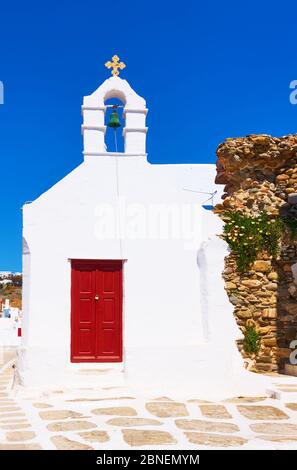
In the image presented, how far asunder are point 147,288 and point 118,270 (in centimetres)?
62

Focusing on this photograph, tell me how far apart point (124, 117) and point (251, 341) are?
4.93 m

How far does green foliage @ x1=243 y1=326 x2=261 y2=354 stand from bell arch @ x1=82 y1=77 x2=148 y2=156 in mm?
3941

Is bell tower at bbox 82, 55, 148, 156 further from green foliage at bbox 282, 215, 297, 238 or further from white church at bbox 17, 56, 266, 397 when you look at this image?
green foliage at bbox 282, 215, 297, 238

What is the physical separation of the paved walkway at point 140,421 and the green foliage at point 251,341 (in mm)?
1328

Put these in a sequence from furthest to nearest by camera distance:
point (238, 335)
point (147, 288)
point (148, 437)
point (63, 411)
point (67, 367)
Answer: point (238, 335) < point (147, 288) < point (67, 367) < point (63, 411) < point (148, 437)

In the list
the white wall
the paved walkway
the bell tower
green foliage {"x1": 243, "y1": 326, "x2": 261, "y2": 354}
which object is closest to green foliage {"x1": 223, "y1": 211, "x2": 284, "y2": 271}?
the white wall

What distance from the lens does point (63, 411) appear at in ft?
23.5

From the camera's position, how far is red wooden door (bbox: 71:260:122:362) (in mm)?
9164

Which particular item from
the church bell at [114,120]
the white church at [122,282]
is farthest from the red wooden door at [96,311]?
the church bell at [114,120]

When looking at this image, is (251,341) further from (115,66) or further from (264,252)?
(115,66)

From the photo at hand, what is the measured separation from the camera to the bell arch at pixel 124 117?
32.0 feet

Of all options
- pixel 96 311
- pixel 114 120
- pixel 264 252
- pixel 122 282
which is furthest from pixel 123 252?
pixel 264 252

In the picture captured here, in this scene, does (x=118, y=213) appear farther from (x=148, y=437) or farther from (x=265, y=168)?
(x=148, y=437)

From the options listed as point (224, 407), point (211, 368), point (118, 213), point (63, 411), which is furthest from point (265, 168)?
point (63, 411)
